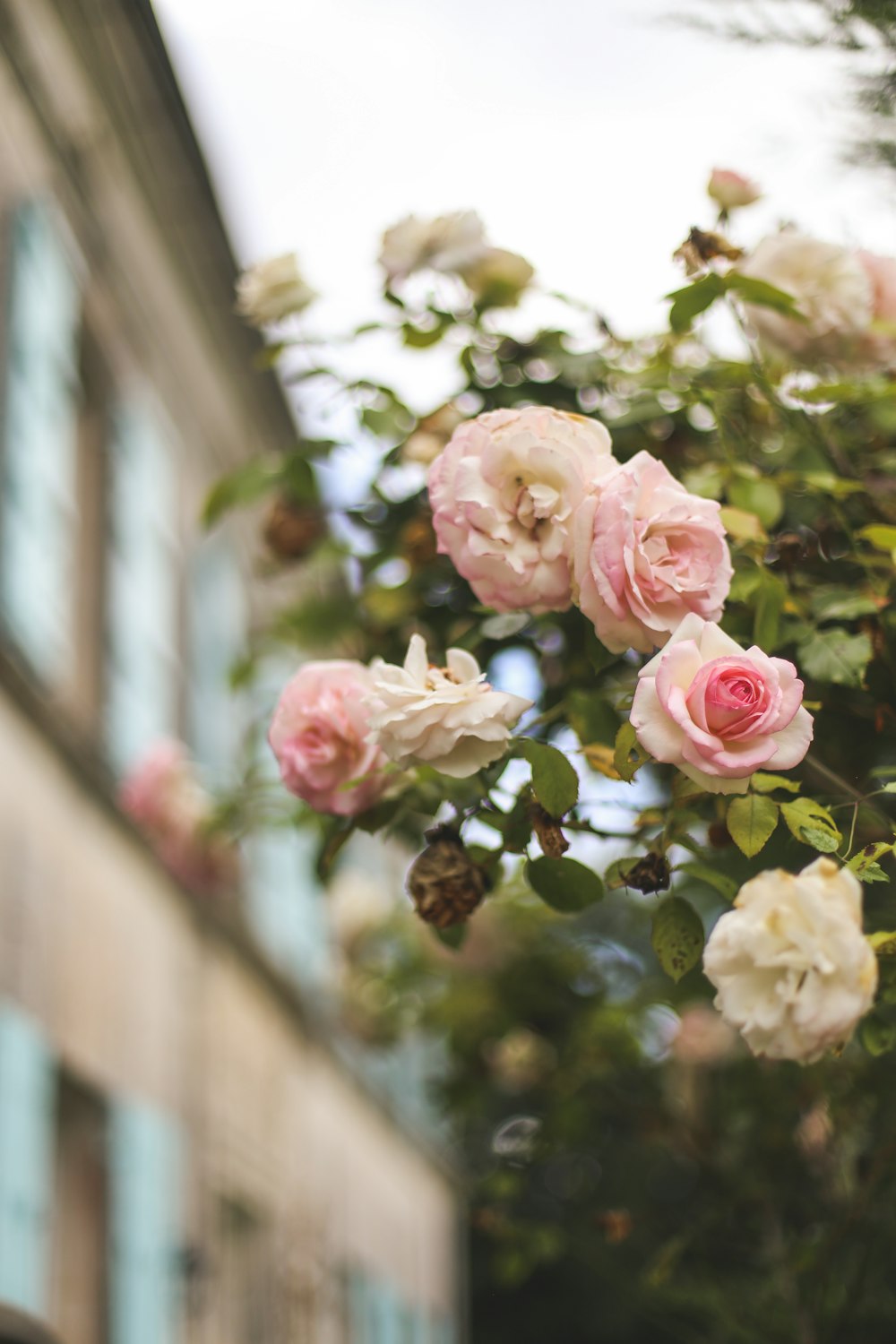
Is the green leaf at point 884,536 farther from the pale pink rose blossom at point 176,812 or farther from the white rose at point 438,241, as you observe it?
the pale pink rose blossom at point 176,812

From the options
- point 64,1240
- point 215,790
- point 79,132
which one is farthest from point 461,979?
point 79,132

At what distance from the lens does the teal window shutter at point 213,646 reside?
276 inches

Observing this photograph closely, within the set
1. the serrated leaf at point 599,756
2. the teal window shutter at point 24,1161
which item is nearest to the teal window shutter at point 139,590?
the teal window shutter at point 24,1161

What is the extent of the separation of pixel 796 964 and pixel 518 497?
51 cm

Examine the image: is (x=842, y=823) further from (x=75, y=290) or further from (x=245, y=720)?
(x=245, y=720)

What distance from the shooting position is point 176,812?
10.7 ft

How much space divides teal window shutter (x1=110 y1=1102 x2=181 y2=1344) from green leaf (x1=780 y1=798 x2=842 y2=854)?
396 centimetres

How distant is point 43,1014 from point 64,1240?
2.61 ft

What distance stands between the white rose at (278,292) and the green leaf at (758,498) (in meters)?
0.74

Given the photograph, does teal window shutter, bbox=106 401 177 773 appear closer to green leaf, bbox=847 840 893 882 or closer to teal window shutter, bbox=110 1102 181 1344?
teal window shutter, bbox=110 1102 181 1344

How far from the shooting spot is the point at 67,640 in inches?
209

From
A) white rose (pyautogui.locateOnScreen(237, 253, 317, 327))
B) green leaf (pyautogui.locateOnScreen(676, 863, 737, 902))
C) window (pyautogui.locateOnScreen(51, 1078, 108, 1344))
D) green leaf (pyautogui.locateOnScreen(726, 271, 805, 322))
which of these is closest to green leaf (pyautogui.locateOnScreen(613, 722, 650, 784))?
green leaf (pyautogui.locateOnScreen(676, 863, 737, 902))

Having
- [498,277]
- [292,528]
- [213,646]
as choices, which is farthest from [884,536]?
[213,646]

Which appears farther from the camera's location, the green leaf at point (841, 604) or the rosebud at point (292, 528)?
the rosebud at point (292, 528)
